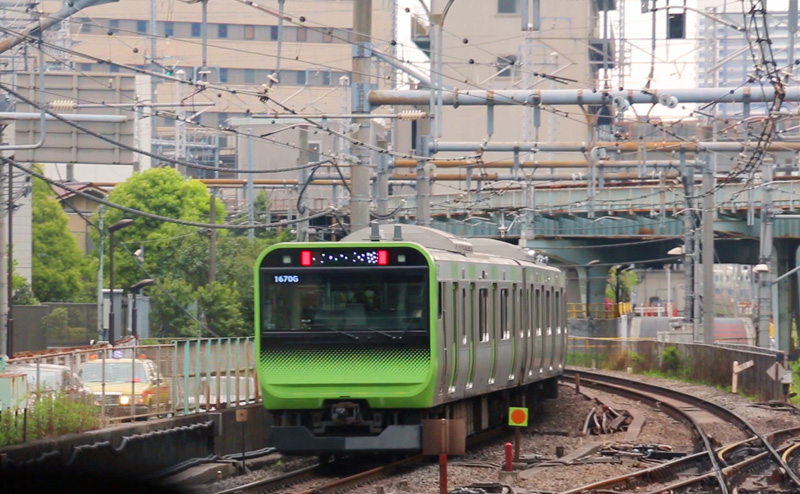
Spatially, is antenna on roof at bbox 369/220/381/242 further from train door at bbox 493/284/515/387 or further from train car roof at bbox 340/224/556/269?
train door at bbox 493/284/515/387

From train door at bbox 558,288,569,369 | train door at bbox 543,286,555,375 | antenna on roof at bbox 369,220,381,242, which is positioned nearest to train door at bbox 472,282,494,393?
antenna on roof at bbox 369,220,381,242

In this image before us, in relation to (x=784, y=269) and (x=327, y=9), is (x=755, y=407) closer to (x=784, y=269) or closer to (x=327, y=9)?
(x=784, y=269)

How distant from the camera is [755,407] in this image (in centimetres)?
2642

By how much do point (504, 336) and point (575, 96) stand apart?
13.7ft

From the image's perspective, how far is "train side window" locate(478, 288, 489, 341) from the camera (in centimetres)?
1775

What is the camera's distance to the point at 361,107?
2022 cm

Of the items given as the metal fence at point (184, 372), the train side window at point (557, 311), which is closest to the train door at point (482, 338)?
the metal fence at point (184, 372)

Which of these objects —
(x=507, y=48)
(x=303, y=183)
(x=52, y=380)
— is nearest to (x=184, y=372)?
(x=52, y=380)

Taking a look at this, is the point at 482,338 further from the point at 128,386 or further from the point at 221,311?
the point at 221,311

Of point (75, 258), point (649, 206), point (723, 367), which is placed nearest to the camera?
point (723, 367)

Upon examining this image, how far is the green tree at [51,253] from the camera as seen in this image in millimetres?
55656

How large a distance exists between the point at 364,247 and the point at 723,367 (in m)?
19.1

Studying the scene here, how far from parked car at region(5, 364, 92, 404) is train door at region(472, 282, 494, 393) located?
513 centimetres

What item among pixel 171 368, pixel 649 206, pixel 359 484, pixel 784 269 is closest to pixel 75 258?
pixel 649 206
